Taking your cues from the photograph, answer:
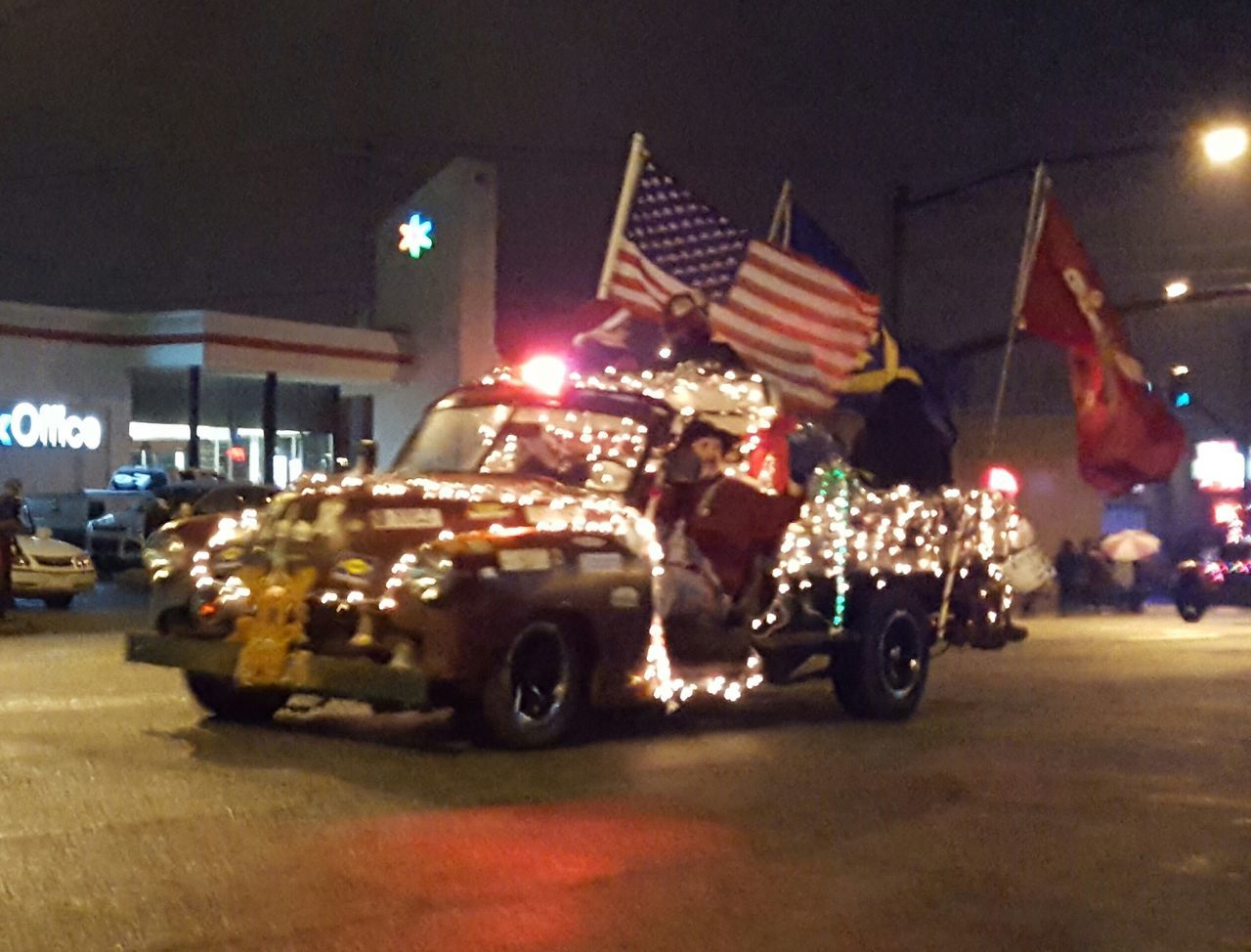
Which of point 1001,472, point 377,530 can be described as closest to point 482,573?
point 377,530

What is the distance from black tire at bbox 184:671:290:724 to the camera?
10.8 meters

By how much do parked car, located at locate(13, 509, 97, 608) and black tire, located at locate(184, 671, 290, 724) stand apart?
1011 centimetres

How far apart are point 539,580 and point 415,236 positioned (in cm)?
2626

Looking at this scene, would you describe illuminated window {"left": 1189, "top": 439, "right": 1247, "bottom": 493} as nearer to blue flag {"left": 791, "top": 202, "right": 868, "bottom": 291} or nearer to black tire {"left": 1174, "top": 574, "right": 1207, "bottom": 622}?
black tire {"left": 1174, "top": 574, "right": 1207, "bottom": 622}

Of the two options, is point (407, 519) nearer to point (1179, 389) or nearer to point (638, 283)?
point (638, 283)

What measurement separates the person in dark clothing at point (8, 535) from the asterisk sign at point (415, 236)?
15551 millimetres

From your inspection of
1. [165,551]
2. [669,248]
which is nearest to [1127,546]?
[669,248]

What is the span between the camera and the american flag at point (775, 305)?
15.3 meters

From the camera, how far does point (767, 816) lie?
858cm

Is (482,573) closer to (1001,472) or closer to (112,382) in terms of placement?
(1001,472)

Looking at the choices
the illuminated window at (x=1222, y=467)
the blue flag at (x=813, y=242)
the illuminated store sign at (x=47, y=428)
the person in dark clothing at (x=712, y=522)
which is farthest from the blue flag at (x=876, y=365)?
the illuminated window at (x=1222, y=467)

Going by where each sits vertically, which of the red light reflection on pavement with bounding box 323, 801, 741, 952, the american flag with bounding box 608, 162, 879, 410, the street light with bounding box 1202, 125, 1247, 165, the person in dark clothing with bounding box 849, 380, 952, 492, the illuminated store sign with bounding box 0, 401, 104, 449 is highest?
the street light with bounding box 1202, 125, 1247, 165

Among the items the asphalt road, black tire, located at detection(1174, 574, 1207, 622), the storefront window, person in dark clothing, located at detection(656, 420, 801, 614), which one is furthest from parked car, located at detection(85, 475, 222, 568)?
black tire, located at detection(1174, 574, 1207, 622)

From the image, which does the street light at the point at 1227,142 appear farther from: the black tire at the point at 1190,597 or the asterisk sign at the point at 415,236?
the asterisk sign at the point at 415,236
